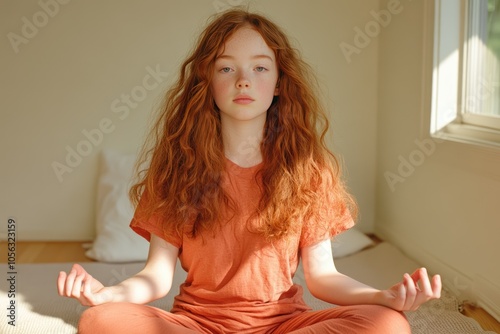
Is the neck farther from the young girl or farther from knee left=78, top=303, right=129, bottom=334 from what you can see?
knee left=78, top=303, right=129, bottom=334

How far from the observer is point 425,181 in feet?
8.72

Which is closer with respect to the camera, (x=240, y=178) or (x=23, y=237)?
(x=240, y=178)

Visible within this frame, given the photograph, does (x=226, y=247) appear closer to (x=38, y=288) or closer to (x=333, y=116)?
(x=38, y=288)

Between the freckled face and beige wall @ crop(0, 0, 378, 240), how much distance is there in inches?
62.2

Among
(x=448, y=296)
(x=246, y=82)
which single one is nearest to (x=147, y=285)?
(x=246, y=82)

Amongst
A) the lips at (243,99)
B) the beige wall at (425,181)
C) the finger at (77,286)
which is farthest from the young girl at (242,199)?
the beige wall at (425,181)

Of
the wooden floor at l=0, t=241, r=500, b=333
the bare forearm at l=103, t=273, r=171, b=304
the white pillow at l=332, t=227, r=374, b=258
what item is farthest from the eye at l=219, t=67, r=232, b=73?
the wooden floor at l=0, t=241, r=500, b=333

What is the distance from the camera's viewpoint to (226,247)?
1.54 meters

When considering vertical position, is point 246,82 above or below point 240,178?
above

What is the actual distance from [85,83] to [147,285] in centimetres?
182

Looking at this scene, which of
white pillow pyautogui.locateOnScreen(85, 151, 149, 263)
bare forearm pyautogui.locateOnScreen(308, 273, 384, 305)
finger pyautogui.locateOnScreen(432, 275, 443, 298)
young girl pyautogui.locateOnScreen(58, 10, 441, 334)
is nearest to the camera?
finger pyautogui.locateOnScreen(432, 275, 443, 298)

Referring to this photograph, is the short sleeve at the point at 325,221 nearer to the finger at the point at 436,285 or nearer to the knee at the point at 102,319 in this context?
the finger at the point at 436,285

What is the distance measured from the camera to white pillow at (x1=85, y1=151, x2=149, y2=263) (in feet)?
9.28

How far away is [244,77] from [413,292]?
23.9 inches
